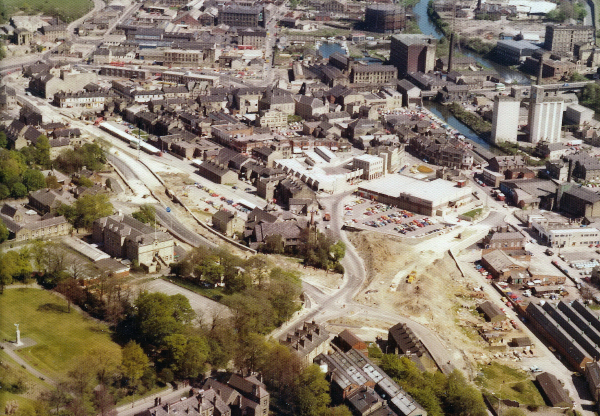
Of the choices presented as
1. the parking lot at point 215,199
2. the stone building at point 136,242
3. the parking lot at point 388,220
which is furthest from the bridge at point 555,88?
the stone building at point 136,242

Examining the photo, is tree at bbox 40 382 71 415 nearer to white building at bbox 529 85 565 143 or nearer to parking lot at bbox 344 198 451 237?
parking lot at bbox 344 198 451 237

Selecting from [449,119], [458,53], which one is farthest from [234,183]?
[458,53]

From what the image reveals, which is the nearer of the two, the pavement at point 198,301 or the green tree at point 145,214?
the pavement at point 198,301

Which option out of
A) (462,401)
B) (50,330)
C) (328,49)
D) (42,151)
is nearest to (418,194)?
(462,401)

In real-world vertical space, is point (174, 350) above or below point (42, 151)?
below

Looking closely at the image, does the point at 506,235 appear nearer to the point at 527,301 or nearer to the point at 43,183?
the point at 527,301

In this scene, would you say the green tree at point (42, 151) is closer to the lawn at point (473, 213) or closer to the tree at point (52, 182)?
the tree at point (52, 182)

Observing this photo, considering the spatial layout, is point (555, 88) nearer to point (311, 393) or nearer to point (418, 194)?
point (418, 194)
